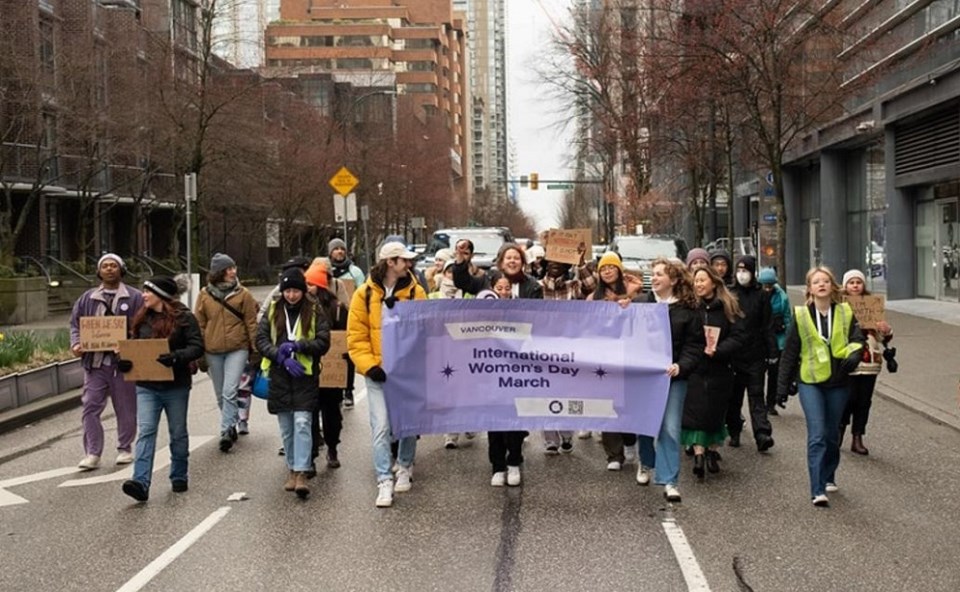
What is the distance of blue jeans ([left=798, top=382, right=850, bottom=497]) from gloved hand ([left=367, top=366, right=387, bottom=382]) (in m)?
3.06

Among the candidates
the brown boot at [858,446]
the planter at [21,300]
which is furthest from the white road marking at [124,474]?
the planter at [21,300]

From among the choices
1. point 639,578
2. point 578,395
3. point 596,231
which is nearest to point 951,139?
point 578,395

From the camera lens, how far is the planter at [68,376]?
13724 mm

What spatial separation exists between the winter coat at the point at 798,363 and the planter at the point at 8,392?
900cm

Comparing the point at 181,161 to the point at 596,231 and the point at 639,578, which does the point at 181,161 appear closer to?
the point at 639,578

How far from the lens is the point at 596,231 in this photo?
105 meters

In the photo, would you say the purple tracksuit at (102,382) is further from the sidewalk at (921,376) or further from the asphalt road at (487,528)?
the sidewalk at (921,376)

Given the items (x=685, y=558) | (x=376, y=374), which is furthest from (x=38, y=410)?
(x=685, y=558)

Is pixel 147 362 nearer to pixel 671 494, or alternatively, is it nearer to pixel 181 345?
pixel 181 345

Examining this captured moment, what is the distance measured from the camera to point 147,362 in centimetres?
802

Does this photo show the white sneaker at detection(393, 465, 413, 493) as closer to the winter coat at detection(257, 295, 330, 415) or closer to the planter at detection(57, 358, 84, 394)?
the winter coat at detection(257, 295, 330, 415)

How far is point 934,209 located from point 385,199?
2856cm

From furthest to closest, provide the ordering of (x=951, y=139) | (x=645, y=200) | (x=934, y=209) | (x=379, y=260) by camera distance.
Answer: (x=645, y=200), (x=934, y=209), (x=951, y=139), (x=379, y=260)

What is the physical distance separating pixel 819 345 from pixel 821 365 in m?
0.14
